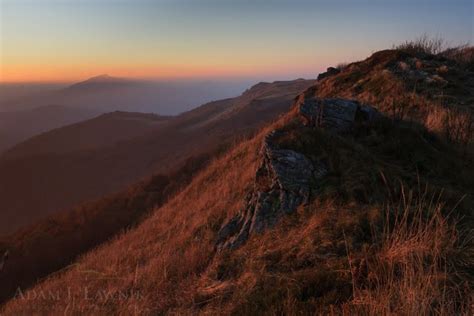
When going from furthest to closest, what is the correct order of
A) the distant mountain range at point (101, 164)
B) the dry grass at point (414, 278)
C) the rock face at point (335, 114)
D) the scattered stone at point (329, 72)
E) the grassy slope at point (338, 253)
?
the distant mountain range at point (101, 164) → the scattered stone at point (329, 72) → the rock face at point (335, 114) → the grassy slope at point (338, 253) → the dry grass at point (414, 278)

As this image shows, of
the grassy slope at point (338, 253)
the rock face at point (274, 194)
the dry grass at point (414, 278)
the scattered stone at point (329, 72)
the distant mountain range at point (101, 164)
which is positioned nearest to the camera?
the dry grass at point (414, 278)

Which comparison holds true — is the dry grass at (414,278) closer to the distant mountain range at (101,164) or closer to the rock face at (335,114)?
the rock face at (335,114)

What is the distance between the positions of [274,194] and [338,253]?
214 centimetres

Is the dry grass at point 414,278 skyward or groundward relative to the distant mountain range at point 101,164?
skyward

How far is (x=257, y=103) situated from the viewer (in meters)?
49.5

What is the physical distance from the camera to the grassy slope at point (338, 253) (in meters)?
3.51

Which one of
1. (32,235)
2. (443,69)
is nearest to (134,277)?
(443,69)

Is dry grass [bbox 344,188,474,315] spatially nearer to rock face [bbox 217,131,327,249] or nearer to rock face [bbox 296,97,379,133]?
rock face [bbox 217,131,327,249]

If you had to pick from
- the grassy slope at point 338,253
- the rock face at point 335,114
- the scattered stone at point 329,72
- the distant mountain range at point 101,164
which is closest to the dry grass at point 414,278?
the grassy slope at point 338,253

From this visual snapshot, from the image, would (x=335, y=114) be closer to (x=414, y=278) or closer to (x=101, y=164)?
(x=414, y=278)

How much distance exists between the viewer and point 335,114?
8.72 metres

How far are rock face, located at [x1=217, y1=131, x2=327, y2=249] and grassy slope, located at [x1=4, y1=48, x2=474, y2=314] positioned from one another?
235 millimetres

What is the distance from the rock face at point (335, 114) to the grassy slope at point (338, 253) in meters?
0.44

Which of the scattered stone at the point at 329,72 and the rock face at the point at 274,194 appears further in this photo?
the scattered stone at the point at 329,72
